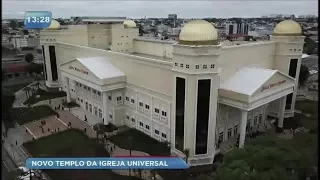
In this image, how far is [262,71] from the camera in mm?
36000

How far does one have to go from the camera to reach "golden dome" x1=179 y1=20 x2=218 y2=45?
28969mm

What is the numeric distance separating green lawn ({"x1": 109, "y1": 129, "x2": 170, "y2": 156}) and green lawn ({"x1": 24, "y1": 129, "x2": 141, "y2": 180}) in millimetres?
2927

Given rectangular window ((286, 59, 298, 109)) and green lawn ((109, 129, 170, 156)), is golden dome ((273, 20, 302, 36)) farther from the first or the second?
green lawn ((109, 129, 170, 156))

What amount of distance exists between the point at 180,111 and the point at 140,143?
8.47 metres

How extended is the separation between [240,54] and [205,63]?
11923mm

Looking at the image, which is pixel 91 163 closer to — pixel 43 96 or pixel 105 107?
pixel 105 107

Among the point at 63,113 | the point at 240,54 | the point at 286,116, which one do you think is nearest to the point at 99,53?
the point at 63,113

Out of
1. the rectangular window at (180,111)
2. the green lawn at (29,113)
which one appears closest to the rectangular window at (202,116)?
the rectangular window at (180,111)

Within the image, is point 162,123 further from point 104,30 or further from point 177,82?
point 104,30

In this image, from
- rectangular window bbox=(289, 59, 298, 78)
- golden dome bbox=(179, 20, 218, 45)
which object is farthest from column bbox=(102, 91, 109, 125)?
rectangular window bbox=(289, 59, 298, 78)

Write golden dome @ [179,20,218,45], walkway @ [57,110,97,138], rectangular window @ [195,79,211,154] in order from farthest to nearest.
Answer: walkway @ [57,110,97,138] < rectangular window @ [195,79,211,154] < golden dome @ [179,20,218,45]

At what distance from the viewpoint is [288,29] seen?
42438 mm

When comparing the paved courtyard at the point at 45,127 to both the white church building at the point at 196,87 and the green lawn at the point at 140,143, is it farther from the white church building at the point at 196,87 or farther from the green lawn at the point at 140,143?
the green lawn at the point at 140,143

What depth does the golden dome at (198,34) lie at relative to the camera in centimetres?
2897
